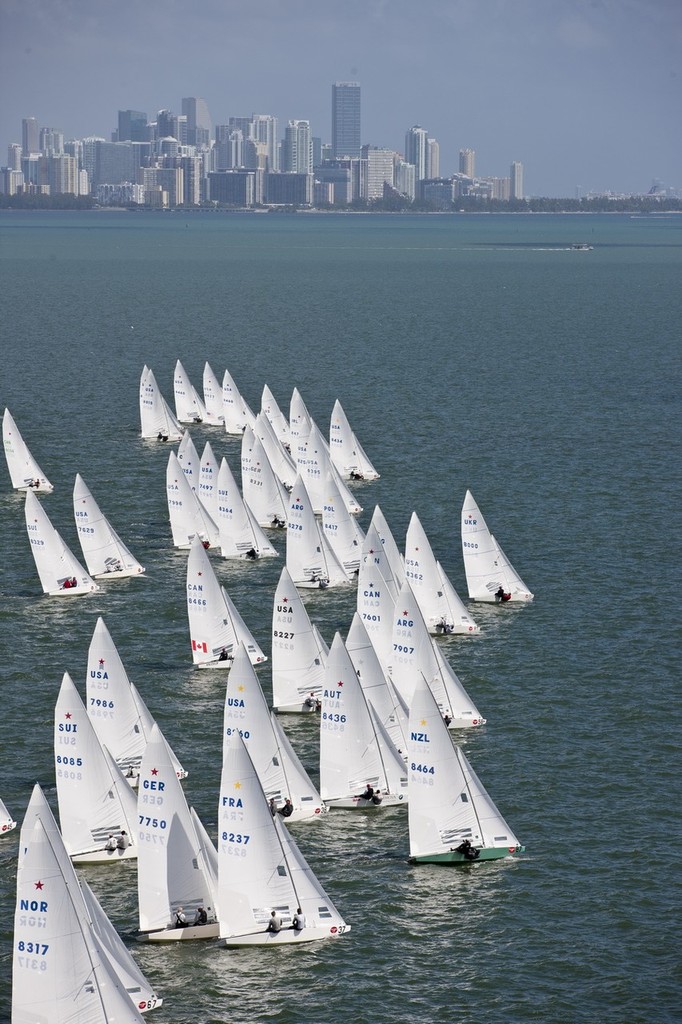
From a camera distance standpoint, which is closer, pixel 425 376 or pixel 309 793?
pixel 309 793

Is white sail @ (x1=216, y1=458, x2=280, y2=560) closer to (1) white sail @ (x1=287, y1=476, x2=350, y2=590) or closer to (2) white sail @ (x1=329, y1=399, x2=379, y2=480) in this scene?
(1) white sail @ (x1=287, y1=476, x2=350, y2=590)

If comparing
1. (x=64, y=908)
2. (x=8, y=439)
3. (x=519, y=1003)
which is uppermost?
(x=8, y=439)

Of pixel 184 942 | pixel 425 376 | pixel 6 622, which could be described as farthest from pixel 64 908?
pixel 425 376

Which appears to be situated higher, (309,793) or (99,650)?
(99,650)

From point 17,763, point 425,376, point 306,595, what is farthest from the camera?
point 425,376

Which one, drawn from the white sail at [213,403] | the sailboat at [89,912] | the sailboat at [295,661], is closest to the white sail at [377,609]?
the sailboat at [295,661]

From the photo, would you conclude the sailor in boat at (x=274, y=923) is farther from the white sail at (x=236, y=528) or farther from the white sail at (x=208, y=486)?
the white sail at (x=208, y=486)

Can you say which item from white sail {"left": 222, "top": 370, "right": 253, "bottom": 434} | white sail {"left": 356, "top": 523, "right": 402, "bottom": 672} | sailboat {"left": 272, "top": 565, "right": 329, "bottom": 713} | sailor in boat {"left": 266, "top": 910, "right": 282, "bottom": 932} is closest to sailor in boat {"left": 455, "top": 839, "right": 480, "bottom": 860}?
sailor in boat {"left": 266, "top": 910, "right": 282, "bottom": 932}

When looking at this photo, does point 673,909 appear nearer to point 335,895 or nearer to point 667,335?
point 335,895
